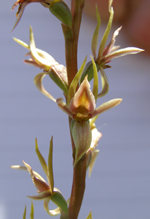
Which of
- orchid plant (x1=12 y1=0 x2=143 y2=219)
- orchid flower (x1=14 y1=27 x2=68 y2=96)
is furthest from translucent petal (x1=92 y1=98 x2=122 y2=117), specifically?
orchid flower (x1=14 y1=27 x2=68 y2=96)

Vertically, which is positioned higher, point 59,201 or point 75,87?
point 75,87

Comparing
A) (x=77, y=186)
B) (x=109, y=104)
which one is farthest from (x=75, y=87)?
(x=77, y=186)

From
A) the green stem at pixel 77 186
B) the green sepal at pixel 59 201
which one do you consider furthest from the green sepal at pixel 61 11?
the green sepal at pixel 59 201

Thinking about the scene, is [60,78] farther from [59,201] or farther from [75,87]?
[59,201]

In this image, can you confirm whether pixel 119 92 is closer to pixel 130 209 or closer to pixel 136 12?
pixel 136 12

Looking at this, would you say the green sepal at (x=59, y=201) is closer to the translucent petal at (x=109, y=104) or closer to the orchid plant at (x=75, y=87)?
the orchid plant at (x=75, y=87)

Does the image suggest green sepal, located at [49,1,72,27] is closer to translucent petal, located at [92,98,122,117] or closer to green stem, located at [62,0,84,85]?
green stem, located at [62,0,84,85]
